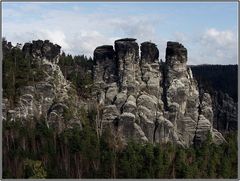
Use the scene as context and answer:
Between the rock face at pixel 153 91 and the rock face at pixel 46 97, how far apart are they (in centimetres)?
288

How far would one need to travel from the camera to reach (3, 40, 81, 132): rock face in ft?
127

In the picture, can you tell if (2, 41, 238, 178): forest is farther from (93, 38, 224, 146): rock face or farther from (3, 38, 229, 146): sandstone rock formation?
(93, 38, 224, 146): rock face

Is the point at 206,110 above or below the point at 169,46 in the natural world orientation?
below

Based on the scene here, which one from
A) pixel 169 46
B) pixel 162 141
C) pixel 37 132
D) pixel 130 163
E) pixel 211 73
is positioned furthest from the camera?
pixel 211 73

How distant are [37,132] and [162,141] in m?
10.2

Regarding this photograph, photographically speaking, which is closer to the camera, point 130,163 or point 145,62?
point 130,163

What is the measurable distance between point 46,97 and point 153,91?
9664mm

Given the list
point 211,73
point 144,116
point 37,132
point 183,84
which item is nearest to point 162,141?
point 144,116

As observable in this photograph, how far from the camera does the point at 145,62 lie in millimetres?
46062

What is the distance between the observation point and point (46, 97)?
41.0 m

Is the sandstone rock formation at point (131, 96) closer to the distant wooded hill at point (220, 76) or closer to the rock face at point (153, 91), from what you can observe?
the rock face at point (153, 91)

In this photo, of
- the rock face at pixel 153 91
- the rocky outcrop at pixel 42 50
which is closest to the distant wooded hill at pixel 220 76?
the rock face at pixel 153 91

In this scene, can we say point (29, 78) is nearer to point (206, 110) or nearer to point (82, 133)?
point (82, 133)

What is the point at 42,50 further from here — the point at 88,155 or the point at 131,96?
the point at 88,155
